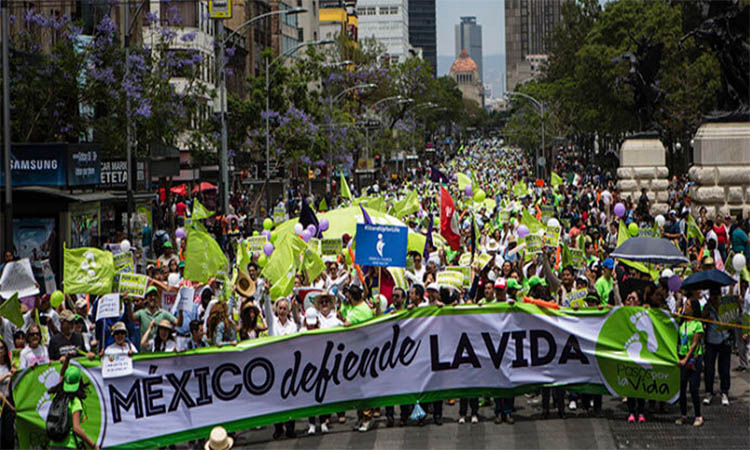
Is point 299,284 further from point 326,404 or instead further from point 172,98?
point 172,98

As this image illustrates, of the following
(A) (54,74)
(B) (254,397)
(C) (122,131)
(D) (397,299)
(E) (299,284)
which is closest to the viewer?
(B) (254,397)

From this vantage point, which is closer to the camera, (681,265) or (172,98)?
(681,265)

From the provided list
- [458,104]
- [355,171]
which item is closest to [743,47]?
[355,171]

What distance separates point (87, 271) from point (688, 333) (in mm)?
7369

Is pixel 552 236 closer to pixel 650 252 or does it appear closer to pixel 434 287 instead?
pixel 650 252

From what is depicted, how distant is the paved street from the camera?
1177 centimetres

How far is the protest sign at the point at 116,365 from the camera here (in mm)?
11227

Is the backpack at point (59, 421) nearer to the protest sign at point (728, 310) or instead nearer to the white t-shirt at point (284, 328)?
the white t-shirt at point (284, 328)

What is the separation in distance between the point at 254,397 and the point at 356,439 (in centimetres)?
121

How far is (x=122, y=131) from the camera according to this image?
34.4 m

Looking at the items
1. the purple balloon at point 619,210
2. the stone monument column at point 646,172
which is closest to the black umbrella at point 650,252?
the purple balloon at point 619,210

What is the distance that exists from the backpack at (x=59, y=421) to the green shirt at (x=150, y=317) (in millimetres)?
2628

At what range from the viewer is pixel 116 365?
11.3 meters

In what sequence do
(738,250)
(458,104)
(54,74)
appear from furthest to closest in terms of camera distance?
1. (458,104)
2. (54,74)
3. (738,250)
